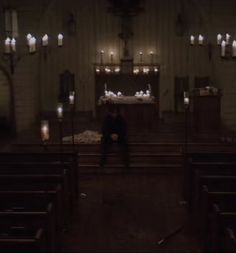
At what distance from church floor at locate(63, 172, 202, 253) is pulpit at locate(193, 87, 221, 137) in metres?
2.77

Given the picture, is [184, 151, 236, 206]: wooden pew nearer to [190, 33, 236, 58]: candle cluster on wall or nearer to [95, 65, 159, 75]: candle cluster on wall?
[190, 33, 236, 58]: candle cluster on wall

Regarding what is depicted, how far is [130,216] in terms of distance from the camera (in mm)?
8031

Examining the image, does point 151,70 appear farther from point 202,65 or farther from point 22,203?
point 22,203

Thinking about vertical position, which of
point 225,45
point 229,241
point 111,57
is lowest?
point 229,241

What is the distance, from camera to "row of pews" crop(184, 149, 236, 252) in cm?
542

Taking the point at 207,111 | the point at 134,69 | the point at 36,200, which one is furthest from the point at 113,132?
the point at 134,69

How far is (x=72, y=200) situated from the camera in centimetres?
816

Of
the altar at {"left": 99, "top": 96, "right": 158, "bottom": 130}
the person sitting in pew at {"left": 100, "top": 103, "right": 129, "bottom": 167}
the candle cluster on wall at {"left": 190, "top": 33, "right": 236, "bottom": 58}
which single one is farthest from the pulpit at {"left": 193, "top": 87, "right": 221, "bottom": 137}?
the person sitting in pew at {"left": 100, "top": 103, "right": 129, "bottom": 167}

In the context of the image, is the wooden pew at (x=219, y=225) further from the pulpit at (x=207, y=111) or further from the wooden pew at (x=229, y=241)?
the pulpit at (x=207, y=111)

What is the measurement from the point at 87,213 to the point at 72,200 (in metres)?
0.35

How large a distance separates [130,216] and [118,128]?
3383 mm

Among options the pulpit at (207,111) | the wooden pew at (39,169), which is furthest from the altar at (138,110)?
the wooden pew at (39,169)

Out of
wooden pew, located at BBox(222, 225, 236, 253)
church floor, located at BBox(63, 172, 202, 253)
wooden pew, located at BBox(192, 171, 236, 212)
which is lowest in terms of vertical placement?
church floor, located at BBox(63, 172, 202, 253)

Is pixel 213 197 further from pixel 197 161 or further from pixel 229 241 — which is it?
pixel 197 161
